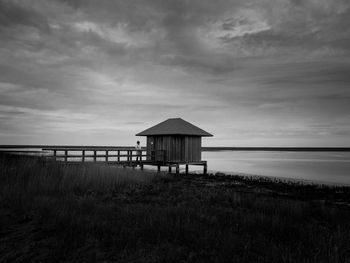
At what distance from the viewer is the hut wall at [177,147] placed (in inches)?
934

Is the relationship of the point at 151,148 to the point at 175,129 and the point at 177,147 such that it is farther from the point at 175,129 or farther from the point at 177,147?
the point at 175,129

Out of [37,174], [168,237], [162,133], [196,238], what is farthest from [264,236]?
[162,133]

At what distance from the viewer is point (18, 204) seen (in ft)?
25.6

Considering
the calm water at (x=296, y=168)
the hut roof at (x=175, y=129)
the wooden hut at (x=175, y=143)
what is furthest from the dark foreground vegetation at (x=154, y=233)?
the calm water at (x=296, y=168)

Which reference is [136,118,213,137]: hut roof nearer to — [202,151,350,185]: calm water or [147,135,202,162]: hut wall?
[147,135,202,162]: hut wall

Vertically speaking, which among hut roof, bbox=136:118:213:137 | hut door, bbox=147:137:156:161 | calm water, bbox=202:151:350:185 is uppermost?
hut roof, bbox=136:118:213:137

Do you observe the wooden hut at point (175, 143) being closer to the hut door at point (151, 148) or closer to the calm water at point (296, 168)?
the hut door at point (151, 148)

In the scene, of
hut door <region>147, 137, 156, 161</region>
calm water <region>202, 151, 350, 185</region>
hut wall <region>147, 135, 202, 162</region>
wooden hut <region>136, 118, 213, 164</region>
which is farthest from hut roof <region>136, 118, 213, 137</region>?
calm water <region>202, 151, 350, 185</region>

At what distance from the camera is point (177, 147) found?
935 inches

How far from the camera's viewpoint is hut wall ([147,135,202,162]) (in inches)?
934

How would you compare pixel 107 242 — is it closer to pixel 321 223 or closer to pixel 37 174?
pixel 321 223

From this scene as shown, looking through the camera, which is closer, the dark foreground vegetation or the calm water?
the dark foreground vegetation

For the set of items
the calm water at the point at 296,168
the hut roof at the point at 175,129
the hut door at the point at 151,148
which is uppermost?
the hut roof at the point at 175,129

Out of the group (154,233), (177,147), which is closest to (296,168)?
(177,147)
